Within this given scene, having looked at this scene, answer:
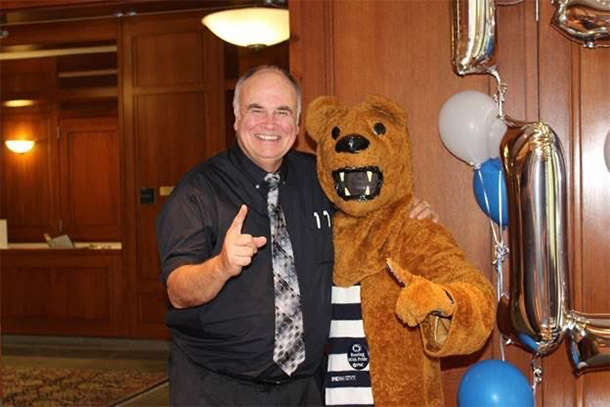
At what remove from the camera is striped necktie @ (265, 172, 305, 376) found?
205cm

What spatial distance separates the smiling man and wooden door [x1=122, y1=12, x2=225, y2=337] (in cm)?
348

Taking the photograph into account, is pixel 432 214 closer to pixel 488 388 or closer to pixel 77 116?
pixel 488 388

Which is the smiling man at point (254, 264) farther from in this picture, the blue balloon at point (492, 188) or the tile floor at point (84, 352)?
the tile floor at point (84, 352)

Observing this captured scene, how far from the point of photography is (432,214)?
2066mm

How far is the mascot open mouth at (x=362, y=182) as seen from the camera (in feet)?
6.59

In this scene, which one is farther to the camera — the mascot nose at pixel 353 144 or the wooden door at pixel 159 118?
the wooden door at pixel 159 118

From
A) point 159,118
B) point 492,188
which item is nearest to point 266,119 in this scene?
point 492,188

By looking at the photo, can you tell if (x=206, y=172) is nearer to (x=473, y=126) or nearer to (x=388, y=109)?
(x=388, y=109)

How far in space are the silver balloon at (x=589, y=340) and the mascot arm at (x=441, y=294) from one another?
0.72ft

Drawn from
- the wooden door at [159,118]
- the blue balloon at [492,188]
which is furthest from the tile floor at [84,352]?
the blue balloon at [492,188]

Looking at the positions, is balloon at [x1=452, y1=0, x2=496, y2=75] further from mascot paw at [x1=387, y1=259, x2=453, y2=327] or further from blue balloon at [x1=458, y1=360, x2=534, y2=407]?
blue balloon at [x1=458, y1=360, x2=534, y2=407]

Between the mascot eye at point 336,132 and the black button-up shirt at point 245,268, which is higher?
the mascot eye at point 336,132

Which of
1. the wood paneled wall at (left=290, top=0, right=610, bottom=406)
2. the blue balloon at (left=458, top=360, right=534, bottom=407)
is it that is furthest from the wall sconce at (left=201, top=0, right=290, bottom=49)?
the blue balloon at (left=458, top=360, right=534, bottom=407)

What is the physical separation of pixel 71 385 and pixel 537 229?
3.77 meters
